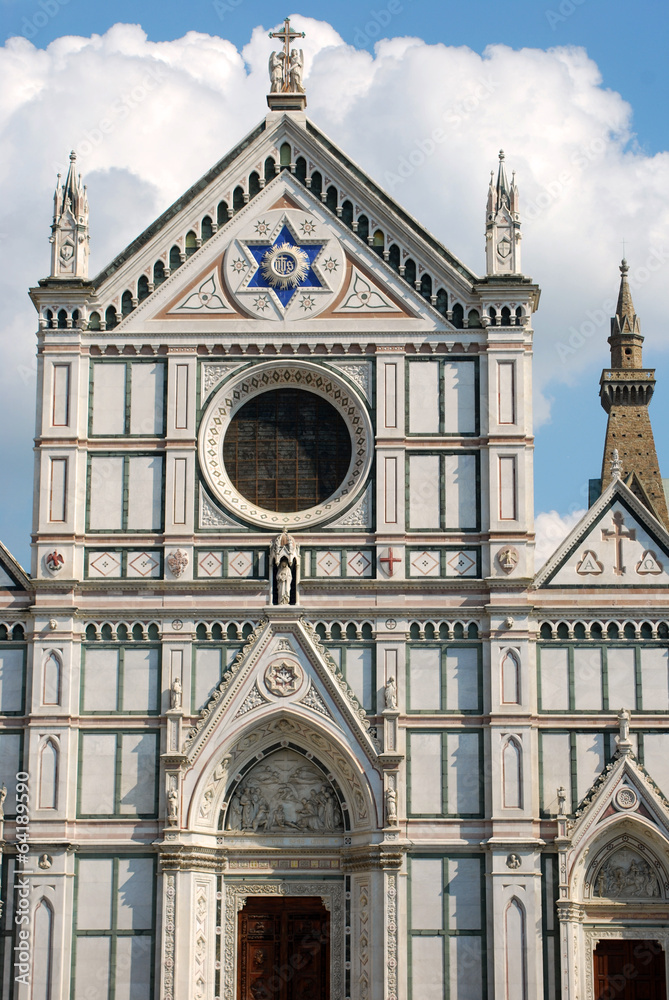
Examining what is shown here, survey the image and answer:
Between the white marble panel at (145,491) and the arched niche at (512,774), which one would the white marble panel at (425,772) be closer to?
the arched niche at (512,774)

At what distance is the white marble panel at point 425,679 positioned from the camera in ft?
91.2

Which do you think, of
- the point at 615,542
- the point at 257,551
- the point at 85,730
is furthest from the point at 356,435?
the point at 85,730

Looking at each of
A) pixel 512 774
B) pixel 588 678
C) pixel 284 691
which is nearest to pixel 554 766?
pixel 512 774

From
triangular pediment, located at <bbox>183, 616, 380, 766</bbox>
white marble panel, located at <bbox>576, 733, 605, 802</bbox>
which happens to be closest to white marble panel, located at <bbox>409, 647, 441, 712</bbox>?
triangular pediment, located at <bbox>183, 616, 380, 766</bbox>

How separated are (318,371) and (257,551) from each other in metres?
3.55

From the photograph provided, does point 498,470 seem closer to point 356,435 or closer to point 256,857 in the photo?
point 356,435

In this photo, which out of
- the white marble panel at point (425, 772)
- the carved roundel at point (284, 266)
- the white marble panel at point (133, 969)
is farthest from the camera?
the carved roundel at point (284, 266)

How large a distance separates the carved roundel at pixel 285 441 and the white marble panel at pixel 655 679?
6.06 metres

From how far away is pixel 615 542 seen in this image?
93.7ft

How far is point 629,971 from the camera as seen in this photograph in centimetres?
2714

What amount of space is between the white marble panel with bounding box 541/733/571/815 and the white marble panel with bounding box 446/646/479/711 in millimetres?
1422

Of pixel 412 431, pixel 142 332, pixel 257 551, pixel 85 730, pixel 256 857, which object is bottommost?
pixel 256 857

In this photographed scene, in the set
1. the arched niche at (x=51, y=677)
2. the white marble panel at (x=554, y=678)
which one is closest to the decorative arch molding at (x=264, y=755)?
the arched niche at (x=51, y=677)

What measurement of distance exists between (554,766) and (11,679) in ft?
31.9
